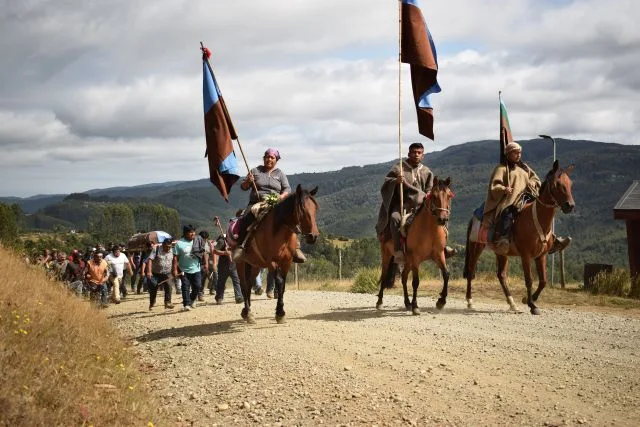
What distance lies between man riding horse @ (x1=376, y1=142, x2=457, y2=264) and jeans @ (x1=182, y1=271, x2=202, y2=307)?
5.12 meters

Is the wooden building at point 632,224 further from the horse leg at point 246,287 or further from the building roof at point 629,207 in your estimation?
the horse leg at point 246,287

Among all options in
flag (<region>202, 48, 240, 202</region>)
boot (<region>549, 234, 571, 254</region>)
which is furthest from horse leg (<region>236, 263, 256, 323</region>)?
boot (<region>549, 234, 571, 254</region>)

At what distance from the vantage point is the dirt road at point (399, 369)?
6.26 m

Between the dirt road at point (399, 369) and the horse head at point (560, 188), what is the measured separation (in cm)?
227

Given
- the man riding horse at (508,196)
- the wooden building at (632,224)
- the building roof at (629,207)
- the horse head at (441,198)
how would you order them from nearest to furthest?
the horse head at (441,198), the man riding horse at (508,196), the wooden building at (632,224), the building roof at (629,207)

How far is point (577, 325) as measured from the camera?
1106 cm

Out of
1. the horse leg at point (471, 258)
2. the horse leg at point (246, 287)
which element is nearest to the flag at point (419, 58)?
the horse leg at point (471, 258)

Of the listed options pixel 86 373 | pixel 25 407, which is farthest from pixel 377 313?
pixel 25 407

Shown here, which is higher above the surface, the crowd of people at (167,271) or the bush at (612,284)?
the crowd of people at (167,271)

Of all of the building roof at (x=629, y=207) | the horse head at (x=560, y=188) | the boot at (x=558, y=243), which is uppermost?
the horse head at (x=560, y=188)

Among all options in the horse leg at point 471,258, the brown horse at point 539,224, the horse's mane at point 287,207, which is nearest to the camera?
the horse's mane at point 287,207

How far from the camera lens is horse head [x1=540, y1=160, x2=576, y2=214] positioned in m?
11.8

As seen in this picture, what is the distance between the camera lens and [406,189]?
13.3 metres

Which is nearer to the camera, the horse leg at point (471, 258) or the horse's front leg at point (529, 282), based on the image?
the horse's front leg at point (529, 282)
